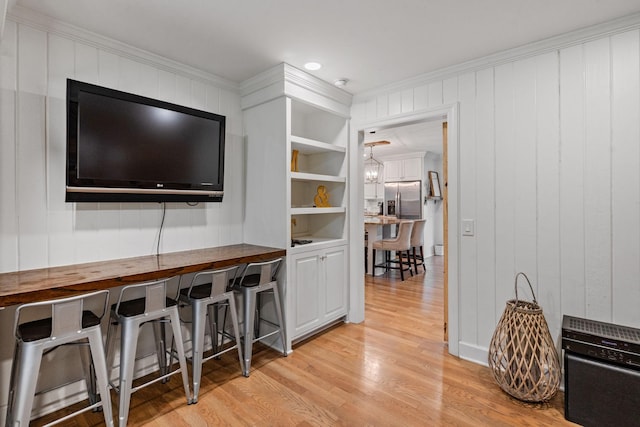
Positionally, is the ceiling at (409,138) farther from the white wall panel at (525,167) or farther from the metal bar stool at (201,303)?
the metal bar stool at (201,303)

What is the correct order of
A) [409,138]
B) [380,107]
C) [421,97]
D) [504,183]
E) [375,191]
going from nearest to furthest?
[504,183] < [421,97] < [380,107] < [409,138] < [375,191]

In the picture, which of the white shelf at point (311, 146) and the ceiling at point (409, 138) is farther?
the ceiling at point (409, 138)

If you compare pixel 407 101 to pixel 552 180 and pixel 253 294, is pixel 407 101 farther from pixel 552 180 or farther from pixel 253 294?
pixel 253 294

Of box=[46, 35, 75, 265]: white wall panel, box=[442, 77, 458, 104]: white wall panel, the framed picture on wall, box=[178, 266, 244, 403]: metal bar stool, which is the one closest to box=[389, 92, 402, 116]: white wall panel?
box=[442, 77, 458, 104]: white wall panel

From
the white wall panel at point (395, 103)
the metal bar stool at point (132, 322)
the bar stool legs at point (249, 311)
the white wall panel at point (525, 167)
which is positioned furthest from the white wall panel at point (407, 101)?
the metal bar stool at point (132, 322)

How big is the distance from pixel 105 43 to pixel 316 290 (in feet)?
8.40

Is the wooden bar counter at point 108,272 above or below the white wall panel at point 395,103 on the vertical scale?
below

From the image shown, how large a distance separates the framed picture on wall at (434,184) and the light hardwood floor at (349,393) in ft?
16.3

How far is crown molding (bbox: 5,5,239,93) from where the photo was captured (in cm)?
198

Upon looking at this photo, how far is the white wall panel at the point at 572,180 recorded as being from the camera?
224cm

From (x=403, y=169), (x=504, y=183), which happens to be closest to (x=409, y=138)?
(x=403, y=169)

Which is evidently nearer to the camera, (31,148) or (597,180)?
(31,148)

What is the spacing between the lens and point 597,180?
2180mm

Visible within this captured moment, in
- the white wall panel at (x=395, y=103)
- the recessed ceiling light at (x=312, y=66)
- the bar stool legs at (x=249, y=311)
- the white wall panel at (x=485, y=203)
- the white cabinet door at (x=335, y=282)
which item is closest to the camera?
the bar stool legs at (x=249, y=311)
